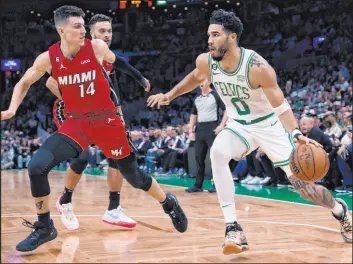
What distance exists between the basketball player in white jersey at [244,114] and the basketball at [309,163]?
12cm

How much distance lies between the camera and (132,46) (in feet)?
95.5

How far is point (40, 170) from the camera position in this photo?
424 centimetres

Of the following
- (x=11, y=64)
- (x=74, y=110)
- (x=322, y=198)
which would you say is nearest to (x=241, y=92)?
(x=322, y=198)

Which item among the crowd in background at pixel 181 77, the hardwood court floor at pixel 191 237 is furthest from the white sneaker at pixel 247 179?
the hardwood court floor at pixel 191 237

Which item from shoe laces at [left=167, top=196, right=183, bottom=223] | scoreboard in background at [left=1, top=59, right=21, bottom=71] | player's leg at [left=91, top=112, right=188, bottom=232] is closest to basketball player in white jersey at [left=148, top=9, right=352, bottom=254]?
player's leg at [left=91, top=112, right=188, bottom=232]

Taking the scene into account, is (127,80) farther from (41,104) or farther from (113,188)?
(113,188)

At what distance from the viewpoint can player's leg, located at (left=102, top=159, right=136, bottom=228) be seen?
5.41 metres

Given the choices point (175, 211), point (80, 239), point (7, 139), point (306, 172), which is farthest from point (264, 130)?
point (7, 139)

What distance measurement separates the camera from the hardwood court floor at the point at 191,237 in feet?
13.0

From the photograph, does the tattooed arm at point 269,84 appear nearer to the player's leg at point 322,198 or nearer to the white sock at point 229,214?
the player's leg at point 322,198

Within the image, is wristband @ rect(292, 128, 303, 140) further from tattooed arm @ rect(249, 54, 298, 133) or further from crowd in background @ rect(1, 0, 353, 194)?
crowd in background @ rect(1, 0, 353, 194)

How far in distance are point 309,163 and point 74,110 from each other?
6.46 feet

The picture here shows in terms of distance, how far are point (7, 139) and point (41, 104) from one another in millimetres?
6061

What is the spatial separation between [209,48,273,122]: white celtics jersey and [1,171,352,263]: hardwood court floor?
1.05 m
